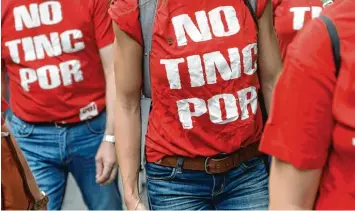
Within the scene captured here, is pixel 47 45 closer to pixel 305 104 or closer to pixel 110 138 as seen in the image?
pixel 110 138

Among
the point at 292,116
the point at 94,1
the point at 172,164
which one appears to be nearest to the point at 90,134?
the point at 94,1

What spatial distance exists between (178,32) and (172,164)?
43 centimetres

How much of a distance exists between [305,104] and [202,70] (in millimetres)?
783

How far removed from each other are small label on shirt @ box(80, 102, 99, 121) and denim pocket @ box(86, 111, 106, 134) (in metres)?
0.02

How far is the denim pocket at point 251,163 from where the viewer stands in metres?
2.55

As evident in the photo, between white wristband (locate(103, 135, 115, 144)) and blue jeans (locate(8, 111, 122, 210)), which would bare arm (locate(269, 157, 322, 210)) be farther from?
blue jeans (locate(8, 111, 122, 210))

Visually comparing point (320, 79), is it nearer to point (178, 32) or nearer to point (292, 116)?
point (292, 116)

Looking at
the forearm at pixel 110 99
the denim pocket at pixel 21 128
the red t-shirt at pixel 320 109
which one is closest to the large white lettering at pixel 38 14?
the forearm at pixel 110 99

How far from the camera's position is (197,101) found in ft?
7.94

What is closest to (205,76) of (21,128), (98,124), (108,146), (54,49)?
(108,146)

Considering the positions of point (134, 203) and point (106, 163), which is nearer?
point (134, 203)

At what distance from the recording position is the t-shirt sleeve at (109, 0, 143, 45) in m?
2.37

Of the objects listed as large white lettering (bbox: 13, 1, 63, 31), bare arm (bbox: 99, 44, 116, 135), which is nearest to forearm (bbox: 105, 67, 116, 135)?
bare arm (bbox: 99, 44, 116, 135)

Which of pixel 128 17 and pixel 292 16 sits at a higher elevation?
pixel 128 17
